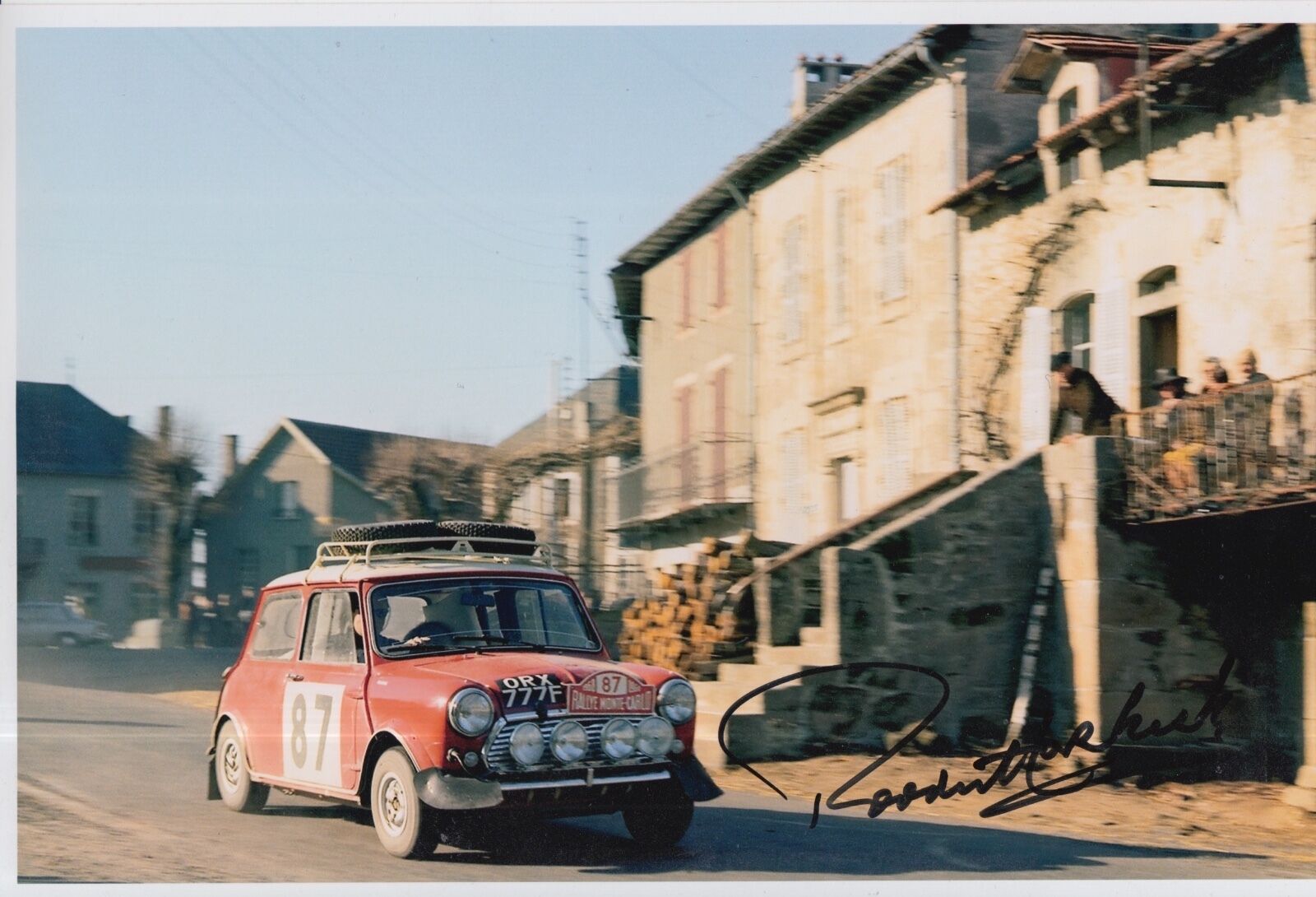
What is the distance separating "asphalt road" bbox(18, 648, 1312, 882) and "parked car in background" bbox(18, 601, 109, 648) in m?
0.14

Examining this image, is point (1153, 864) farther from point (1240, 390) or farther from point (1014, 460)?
point (1014, 460)

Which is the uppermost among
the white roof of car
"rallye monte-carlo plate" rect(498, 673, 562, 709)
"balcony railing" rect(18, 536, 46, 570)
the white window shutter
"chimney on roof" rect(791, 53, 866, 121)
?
"chimney on roof" rect(791, 53, 866, 121)

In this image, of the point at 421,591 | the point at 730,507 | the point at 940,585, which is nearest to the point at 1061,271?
the point at 940,585

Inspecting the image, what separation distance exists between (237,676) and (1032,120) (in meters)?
10.3

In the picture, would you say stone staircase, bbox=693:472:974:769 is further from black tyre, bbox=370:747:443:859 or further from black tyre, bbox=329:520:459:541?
black tyre, bbox=370:747:443:859

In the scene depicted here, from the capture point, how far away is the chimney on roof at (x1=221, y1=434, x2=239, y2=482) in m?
13.3

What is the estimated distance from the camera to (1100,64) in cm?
1516

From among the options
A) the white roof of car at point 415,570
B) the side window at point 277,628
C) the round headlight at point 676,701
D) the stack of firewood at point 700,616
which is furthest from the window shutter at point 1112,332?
the side window at point 277,628

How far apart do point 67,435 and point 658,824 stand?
534 centimetres

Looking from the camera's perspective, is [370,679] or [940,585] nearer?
[370,679]

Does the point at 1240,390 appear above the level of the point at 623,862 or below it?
above

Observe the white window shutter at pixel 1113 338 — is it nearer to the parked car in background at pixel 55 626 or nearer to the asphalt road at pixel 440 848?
the asphalt road at pixel 440 848

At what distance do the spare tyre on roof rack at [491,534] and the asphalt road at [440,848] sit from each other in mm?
1753

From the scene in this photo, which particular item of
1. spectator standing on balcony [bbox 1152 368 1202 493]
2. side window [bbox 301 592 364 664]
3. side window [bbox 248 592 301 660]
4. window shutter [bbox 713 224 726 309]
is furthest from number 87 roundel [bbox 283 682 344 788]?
window shutter [bbox 713 224 726 309]
